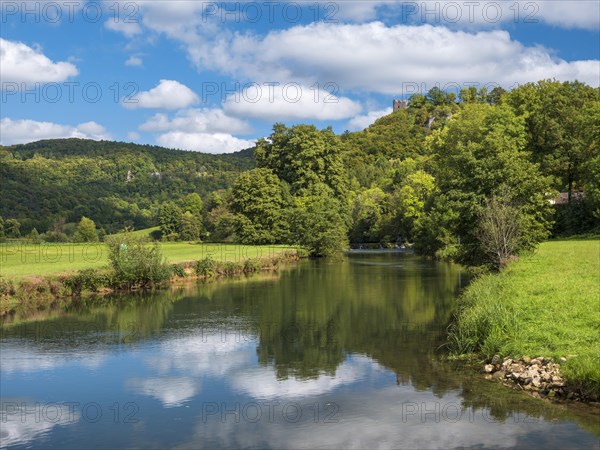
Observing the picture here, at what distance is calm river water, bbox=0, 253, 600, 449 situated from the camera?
11859 millimetres

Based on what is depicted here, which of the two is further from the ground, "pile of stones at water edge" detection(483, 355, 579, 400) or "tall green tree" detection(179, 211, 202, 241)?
"tall green tree" detection(179, 211, 202, 241)

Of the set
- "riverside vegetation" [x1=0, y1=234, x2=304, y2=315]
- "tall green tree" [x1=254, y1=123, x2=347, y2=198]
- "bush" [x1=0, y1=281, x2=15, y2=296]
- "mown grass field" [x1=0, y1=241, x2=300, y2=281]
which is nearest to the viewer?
"bush" [x1=0, y1=281, x2=15, y2=296]

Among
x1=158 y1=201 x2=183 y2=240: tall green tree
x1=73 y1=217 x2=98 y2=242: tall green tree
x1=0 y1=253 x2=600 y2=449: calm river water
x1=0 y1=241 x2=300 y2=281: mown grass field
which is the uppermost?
x1=158 y1=201 x2=183 y2=240: tall green tree

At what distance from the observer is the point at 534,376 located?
548 inches

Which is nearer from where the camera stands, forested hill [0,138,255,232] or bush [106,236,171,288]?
bush [106,236,171,288]

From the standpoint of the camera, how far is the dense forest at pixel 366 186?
110 feet

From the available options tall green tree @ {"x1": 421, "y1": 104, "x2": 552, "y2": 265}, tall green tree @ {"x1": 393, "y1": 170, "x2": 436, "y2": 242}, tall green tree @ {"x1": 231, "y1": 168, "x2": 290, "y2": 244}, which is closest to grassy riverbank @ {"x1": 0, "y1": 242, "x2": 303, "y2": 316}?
tall green tree @ {"x1": 421, "y1": 104, "x2": 552, "y2": 265}

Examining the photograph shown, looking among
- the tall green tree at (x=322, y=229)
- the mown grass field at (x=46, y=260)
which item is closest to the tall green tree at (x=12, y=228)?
the mown grass field at (x=46, y=260)

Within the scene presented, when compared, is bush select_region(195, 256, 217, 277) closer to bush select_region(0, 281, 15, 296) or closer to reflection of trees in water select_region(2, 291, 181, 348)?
reflection of trees in water select_region(2, 291, 181, 348)

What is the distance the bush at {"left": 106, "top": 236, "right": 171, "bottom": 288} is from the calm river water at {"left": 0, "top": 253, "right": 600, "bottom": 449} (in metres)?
6.96

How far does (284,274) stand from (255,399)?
32151mm

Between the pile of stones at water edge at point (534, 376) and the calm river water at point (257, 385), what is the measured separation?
50 cm

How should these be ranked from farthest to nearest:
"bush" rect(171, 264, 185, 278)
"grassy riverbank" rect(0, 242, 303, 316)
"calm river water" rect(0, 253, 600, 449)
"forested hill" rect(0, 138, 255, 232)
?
"forested hill" rect(0, 138, 255, 232) < "bush" rect(171, 264, 185, 278) < "grassy riverbank" rect(0, 242, 303, 316) < "calm river water" rect(0, 253, 600, 449)

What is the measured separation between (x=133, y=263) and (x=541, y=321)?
2657 cm
